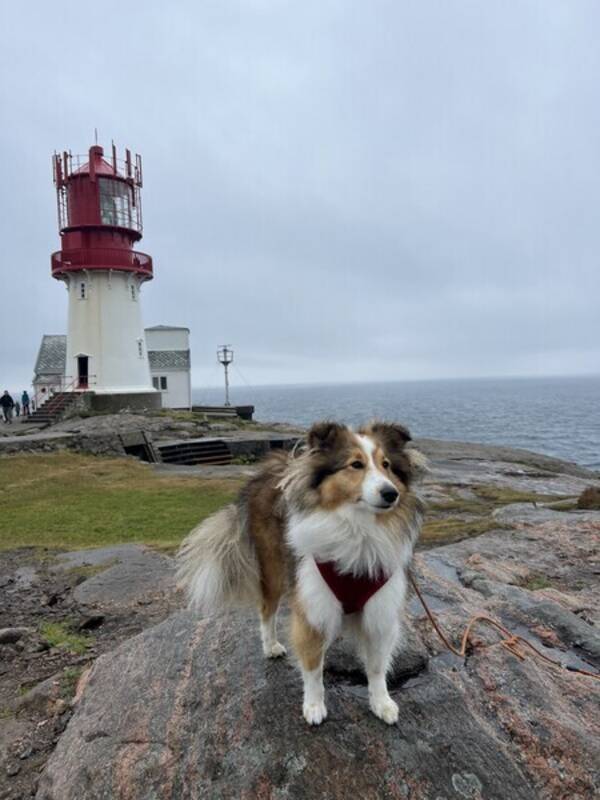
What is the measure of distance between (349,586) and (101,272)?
33411 mm

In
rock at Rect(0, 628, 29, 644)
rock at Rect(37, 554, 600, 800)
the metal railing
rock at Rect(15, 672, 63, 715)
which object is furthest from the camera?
the metal railing

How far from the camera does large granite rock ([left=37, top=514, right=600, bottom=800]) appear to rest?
3.51 metres

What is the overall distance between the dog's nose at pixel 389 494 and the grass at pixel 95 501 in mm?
7444

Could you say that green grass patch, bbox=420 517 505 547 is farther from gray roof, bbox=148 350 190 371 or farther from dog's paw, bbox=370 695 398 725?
gray roof, bbox=148 350 190 371

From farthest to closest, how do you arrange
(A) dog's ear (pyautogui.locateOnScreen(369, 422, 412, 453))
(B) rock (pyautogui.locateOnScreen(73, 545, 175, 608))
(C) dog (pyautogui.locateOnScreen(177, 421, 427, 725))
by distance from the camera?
(B) rock (pyautogui.locateOnScreen(73, 545, 175, 608)), (A) dog's ear (pyautogui.locateOnScreen(369, 422, 412, 453)), (C) dog (pyautogui.locateOnScreen(177, 421, 427, 725))

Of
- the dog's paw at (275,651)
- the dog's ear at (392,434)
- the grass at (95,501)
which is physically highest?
the dog's ear at (392,434)

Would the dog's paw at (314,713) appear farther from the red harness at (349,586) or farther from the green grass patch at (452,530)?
the green grass patch at (452,530)

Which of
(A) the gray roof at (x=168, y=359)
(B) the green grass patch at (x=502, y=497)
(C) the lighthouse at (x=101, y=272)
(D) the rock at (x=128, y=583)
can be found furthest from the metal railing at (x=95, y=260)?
(D) the rock at (x=128, y=583)

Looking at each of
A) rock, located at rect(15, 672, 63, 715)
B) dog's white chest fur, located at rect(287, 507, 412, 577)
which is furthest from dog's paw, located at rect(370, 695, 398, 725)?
rock, located at rect(15, 672, 63, 715)

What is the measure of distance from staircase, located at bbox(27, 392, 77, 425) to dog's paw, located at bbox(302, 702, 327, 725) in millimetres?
30541

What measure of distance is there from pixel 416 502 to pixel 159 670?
→ 2.37 metres

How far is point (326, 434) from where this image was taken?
3871 millimetres

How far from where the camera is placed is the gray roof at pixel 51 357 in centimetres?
4656

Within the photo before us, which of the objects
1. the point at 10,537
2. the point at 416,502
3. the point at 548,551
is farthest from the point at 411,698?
the point at 10,537
